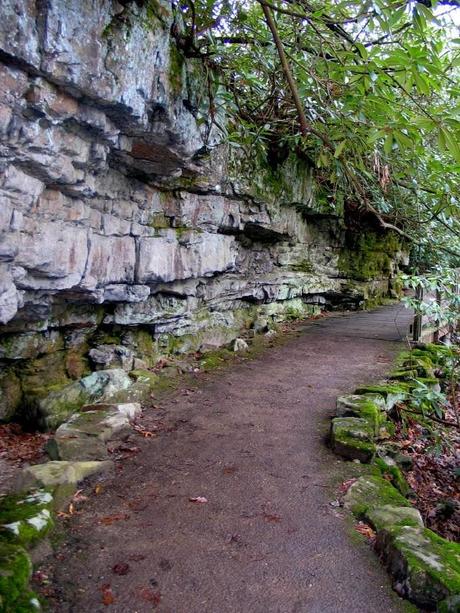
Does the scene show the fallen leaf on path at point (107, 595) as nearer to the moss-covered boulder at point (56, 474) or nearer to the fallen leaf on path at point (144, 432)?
the moss-covered boulder at point (56, 474)

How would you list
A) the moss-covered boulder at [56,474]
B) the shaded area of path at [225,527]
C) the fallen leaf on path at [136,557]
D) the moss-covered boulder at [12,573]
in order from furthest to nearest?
the moss-covered boulder at [56,474] < the fallen leaf on path at [136,557] < the shaded area of path at [225,527] < the moss-covered boulder at [12,573]

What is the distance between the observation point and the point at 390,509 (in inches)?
123

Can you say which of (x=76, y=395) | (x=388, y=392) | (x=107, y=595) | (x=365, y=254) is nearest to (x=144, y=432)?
(x=76, y=395)

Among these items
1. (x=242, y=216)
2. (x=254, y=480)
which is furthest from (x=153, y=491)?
(x=242, y=216)

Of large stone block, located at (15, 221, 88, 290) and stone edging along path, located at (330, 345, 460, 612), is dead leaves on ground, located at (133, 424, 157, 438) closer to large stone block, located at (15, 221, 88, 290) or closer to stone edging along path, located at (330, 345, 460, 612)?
large stone block, located at (15, 221, 88, 290)

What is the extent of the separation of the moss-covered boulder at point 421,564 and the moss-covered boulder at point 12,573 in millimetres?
1948

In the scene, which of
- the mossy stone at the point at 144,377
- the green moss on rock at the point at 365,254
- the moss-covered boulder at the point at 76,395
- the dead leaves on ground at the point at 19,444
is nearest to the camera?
the dead leaves on ground at the point at 19,444

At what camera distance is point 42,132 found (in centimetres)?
358

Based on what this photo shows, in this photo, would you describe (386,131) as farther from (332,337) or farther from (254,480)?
(332,337)

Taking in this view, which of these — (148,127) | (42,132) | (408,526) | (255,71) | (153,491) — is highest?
(255,71)

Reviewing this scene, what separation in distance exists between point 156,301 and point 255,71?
147 inches

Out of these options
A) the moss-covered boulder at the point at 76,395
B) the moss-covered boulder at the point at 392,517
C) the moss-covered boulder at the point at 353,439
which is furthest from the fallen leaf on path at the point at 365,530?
the moss-covered boulder at the point at 76,395

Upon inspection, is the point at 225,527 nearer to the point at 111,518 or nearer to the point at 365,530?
the point at 111,518

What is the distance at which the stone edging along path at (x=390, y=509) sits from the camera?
2.34 meters
